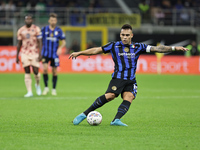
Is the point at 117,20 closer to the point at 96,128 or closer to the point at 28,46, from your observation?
the point at 28,46

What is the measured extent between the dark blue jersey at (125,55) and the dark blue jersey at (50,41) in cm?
555

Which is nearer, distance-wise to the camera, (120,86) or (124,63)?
Result: (120,86)

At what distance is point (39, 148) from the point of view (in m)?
4.98

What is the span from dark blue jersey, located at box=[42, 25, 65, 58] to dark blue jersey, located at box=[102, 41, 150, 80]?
555 cm

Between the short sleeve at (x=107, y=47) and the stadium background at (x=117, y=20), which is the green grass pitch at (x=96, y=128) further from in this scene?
the stadium background at (x=117, y=20)

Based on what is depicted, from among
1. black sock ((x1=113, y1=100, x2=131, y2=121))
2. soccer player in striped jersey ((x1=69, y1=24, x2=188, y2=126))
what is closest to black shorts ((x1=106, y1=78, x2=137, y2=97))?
soccer player in striped jersey ((x1=69, y1=24, x2=188, y2=126))

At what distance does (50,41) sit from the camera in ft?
40.4

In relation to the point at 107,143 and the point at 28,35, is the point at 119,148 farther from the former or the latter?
the point at 28,35

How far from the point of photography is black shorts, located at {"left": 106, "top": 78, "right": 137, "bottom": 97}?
6.81 meters

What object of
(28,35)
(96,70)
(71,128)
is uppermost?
(28,35)

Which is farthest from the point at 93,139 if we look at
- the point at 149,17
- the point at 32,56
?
the point at 149,17

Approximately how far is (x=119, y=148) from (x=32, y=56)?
7072 mm

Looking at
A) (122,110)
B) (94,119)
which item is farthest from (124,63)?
(94,119)

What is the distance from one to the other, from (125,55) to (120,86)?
533 millimetres
